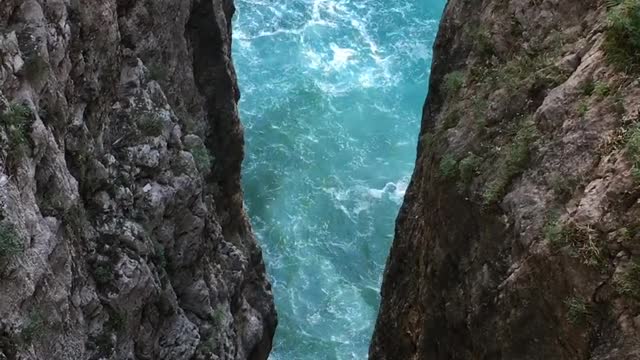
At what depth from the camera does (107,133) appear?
594 inches

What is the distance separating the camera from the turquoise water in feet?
105

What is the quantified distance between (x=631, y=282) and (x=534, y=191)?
2417 millimetres

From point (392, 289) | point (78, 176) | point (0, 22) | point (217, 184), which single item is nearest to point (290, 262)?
point (217, 184)

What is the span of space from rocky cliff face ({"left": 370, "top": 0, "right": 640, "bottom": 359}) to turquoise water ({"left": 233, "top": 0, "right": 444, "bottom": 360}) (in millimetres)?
15387

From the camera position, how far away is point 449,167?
14047mm

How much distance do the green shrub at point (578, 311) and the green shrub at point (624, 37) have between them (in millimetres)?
3292

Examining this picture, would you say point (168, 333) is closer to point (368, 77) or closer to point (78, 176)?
point (78, 176)

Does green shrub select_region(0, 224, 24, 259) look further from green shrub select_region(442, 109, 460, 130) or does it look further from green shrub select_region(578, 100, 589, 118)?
green shrub select_region(442, 109, 460, 130)

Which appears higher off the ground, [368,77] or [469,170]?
[368,77]

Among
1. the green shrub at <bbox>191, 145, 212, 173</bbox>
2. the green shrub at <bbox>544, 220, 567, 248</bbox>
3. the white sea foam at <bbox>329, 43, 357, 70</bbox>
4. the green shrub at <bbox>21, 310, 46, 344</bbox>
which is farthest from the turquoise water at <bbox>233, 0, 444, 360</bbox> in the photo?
the green shrub at <bbox>544, 220, 567, 248</bbox>

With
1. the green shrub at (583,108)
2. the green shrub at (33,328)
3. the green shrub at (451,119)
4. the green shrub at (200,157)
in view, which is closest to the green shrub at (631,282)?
the green shrub at (583,108)

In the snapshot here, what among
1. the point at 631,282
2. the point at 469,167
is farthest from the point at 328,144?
the point at 631,282

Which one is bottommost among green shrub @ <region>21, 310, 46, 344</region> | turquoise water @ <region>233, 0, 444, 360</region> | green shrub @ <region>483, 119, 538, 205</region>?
green shrub @ <region>21, 310, 46, 344</region>

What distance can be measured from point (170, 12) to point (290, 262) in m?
16.9
